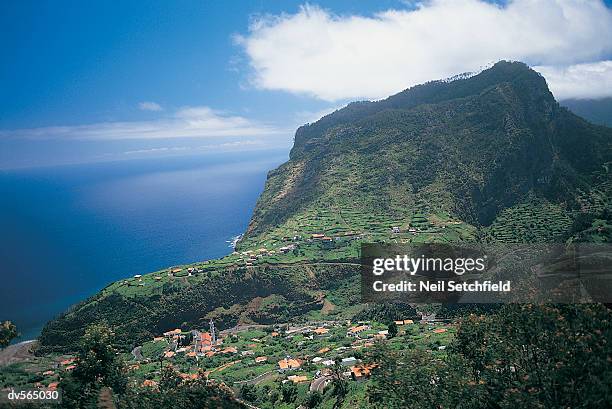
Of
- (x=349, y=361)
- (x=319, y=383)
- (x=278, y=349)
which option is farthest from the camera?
(x=278, y=349)

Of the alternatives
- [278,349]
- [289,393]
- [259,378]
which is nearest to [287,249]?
[278,349]

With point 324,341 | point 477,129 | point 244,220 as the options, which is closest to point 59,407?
point 324,341

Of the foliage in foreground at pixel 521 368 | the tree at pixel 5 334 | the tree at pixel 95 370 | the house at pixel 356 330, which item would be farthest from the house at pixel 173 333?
the foliage in foreground at pixel 521 368

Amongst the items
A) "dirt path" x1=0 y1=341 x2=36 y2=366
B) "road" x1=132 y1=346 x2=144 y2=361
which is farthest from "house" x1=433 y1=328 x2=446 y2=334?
"dirt path" x1=0 y1=341 x2=36 y2=366

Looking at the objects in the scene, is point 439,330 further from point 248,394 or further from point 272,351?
point 248,394

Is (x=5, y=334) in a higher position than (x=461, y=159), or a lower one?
lower

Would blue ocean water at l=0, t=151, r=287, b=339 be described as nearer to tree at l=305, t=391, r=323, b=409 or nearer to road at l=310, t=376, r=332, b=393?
road at l=310, t=376, r=332, b=393
